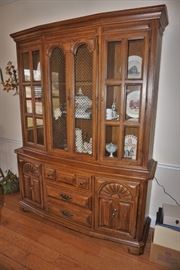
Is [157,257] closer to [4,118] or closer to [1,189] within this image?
[1,189]

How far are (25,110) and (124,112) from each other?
1.16 m

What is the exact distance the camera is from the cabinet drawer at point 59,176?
182 centimetres

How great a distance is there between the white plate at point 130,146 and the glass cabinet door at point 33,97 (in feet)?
3.00

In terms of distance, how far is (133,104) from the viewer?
60.6 inches

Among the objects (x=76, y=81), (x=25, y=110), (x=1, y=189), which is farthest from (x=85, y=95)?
(x=1, y=189)

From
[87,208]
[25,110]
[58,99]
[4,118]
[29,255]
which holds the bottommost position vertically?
[29,255]

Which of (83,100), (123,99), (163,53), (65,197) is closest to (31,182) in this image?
(65,197)

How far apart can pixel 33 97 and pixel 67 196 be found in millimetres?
1103

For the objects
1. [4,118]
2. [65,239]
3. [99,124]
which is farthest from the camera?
[4,118]

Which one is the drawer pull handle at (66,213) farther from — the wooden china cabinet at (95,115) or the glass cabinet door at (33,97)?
the glass cabinet door at (33,97)

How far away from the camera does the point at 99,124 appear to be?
1.61m

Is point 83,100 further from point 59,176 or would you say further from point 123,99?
point 59,176

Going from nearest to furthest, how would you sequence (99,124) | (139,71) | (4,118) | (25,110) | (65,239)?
(139,71) → (99,124) → (65,239) → (25,110) → (4,118)

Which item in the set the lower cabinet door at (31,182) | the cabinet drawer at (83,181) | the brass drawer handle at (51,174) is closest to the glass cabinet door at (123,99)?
the cabinet drawer at (83,181)
